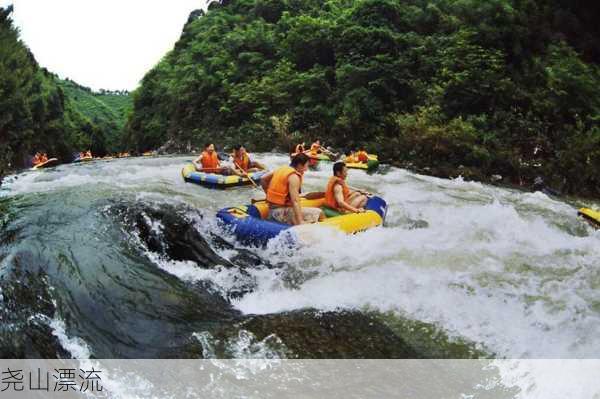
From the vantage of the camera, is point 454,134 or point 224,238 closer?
point 224,238

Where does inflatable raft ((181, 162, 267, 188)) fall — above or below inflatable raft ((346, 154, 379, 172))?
Result: above

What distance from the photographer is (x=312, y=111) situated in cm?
1725

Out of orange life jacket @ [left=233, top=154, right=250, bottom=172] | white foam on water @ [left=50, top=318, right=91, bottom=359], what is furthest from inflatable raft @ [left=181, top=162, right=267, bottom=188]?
white foam on water @ [left=50, top=318, right=91, bottom=359]

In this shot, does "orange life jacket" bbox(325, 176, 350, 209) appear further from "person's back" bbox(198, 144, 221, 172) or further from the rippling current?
"person's back" bbox(198, 144, 221, 172)

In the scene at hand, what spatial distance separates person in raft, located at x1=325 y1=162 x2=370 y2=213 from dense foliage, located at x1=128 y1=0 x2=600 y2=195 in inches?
215

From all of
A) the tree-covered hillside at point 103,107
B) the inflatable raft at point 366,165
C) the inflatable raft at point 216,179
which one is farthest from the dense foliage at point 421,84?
Result: the tree-covered hillside at point 103,107

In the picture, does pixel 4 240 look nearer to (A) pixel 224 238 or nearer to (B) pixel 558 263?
(A) pixel 224 238

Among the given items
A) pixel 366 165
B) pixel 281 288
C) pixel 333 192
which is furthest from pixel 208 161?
pixel 281 288

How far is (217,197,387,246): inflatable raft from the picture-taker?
5.55 meters

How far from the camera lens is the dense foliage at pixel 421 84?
37.7 ft

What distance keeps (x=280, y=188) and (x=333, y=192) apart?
0.82 m

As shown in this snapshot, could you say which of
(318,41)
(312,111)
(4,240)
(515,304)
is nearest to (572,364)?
(515,304)

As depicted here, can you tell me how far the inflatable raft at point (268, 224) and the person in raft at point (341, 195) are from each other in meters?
0.17

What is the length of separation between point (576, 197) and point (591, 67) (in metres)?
4.46
